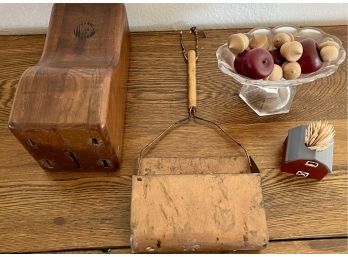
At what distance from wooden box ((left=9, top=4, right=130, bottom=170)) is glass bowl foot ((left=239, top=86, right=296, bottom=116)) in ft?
0.79

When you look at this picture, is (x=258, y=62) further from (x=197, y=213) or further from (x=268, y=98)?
(x=197, y=213)

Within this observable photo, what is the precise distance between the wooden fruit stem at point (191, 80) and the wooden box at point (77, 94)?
13cm

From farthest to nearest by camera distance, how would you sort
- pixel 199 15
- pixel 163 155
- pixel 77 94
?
pixel 199 15
pixel 163 155
pixel 77 94

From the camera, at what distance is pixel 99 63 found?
2.09ft

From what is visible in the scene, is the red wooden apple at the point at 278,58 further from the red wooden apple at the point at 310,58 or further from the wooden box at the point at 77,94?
the wooden box at the point at 77,94

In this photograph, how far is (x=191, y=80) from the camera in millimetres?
742

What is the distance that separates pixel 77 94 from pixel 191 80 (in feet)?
0.80

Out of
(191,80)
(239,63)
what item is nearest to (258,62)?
(239,63)

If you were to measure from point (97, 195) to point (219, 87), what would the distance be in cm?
31

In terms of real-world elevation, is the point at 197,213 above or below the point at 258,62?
below

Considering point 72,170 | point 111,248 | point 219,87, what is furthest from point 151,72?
point 111,248

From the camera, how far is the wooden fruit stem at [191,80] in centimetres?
72

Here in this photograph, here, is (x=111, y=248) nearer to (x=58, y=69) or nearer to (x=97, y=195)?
(x=97, y=195)

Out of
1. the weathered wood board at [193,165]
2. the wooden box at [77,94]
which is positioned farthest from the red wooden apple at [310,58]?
the wooden box at [77,94]
